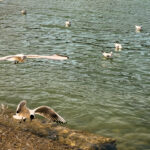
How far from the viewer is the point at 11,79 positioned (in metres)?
14.4

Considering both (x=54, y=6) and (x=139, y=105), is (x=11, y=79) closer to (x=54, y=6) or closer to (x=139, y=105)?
(x=139, y=105)

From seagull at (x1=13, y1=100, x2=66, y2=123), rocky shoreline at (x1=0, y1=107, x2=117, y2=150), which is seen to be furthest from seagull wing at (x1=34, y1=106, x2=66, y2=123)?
rocky shoreline at (x1=0, y1=107, x2=117, y2=150)

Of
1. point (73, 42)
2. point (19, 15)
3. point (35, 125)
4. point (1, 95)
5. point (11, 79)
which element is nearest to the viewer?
point (35, 125)

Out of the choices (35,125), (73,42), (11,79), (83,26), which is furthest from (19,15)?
(35,125)

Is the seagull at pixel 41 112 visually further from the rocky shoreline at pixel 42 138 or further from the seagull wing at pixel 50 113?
the rocky shoreline at pixel 42 138

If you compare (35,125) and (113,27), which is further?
(113,27)

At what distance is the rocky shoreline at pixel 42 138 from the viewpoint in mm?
7209

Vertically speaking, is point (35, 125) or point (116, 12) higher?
point (116, 12)

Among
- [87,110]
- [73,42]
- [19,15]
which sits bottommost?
[87,110]

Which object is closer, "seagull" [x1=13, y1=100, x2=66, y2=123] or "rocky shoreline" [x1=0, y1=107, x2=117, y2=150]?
"rocky shoreline" [x1=0, y1=107, x2=117, y2=150]

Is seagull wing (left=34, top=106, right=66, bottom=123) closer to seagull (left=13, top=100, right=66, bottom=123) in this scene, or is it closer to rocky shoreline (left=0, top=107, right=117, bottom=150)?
seagull (left=13, top=100, right=66, bottom=123)

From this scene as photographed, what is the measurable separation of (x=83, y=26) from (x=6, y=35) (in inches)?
345

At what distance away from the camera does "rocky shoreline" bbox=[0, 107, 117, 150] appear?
721cm

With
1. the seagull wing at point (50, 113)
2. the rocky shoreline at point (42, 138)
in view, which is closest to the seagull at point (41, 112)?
the seagull wing at point (50, 113)
